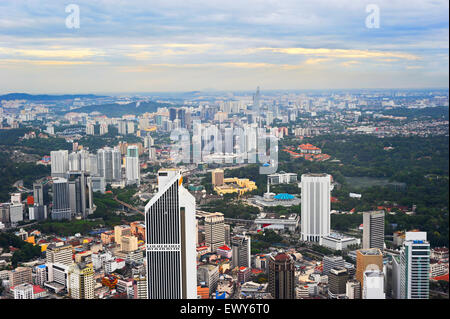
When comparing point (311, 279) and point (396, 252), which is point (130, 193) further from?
point (396, 252)

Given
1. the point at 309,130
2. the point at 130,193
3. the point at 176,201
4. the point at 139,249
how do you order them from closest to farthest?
the point at 176,201 < the point at 139,249 < the point at 130,193 < the point at 309,130

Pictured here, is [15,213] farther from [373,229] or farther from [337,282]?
[373,229]

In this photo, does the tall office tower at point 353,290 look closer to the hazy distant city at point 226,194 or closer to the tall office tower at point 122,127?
the hazy distant city at point 226,194

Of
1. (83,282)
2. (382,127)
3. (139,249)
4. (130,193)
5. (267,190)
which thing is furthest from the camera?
(382,127)

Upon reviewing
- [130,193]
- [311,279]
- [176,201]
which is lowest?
[311,279]

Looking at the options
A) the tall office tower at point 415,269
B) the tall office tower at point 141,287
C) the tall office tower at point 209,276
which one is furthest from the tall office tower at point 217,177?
the tall office tower at point 415,269

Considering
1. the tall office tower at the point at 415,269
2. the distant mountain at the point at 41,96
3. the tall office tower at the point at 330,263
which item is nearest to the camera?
the tall office tower at the point at 415,269
